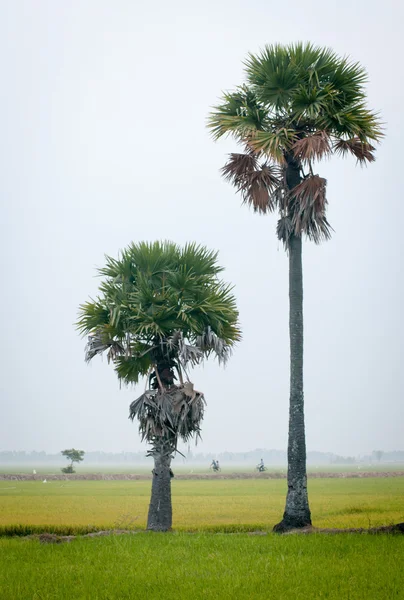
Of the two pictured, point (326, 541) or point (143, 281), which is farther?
point (143, 281)

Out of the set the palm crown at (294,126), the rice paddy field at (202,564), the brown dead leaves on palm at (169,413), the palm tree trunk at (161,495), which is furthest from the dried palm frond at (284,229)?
the rice paddy field at (202,564)

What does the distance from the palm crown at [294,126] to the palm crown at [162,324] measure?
313cm

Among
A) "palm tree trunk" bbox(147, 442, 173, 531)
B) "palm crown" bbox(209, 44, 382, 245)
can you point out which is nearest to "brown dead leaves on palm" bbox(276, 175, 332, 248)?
"palm crown" bbox(209, 44, 382, 245)

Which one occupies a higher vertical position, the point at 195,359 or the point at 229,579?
the point at 195,359

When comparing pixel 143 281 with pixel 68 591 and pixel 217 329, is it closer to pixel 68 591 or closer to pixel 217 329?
pixel 217 329

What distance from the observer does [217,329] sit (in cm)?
2114

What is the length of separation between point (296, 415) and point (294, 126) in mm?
9074

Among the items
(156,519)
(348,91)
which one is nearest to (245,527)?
(156,519)

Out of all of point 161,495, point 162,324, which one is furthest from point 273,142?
point 161,495

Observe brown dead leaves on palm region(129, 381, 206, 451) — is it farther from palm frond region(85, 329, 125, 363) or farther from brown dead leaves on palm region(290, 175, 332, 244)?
brown dead leaves on palm region(290, 175, 332, 244)

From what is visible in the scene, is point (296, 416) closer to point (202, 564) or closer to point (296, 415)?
point (296, 415)

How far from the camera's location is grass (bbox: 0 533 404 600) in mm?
10781

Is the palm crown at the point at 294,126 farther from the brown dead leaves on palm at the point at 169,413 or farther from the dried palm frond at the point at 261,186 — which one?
the brown dead leaves on palm at the point at 169,413

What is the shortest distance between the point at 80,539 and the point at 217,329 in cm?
775
